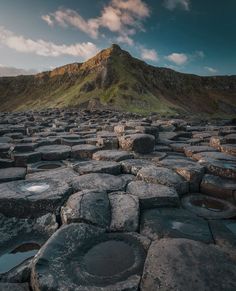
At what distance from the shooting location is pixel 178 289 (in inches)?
62.0

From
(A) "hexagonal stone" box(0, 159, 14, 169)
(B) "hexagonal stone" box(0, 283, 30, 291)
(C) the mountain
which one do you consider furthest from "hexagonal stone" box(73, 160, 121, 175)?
(C) the mountain

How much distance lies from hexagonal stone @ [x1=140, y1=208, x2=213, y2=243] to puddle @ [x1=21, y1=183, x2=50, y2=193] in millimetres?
1333

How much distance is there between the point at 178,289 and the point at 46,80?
70.2 meters

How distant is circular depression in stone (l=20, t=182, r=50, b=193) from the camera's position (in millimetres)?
3165

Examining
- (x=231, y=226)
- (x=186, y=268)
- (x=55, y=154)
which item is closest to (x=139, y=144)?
(x=55, y=154)

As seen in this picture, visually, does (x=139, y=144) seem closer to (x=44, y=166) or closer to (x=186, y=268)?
(x=44, y=166)

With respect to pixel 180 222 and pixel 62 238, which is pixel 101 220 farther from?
pixel 180 222

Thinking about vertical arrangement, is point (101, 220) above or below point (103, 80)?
below

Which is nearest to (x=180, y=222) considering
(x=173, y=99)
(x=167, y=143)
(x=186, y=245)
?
(x=186, y=245)

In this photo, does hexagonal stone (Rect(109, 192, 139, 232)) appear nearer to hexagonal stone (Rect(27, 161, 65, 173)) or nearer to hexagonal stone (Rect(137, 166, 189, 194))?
hexagonal stone (Rect(137, 166, 189, 194))

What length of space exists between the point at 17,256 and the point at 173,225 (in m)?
1.57

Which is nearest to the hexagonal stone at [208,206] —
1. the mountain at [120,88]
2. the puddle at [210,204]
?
the puddle at [210,204]

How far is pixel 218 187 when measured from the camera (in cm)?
Result: 353

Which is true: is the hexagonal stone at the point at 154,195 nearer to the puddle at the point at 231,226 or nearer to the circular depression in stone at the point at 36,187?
the puddle at the point at 231,226
